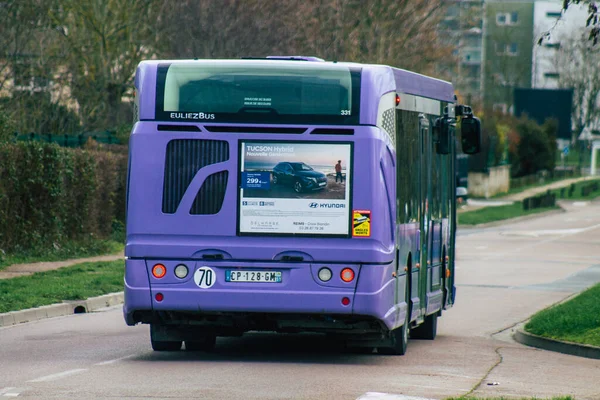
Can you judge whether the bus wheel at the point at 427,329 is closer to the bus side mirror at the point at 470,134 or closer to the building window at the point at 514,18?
the bus side mirror at the point at 470,134

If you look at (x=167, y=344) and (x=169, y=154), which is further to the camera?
(x=167, y=344)

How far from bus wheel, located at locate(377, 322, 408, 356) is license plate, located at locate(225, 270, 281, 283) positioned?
66.6 inches

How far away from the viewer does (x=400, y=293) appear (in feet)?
43.5

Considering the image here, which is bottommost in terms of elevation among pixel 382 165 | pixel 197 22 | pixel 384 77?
pixel 382 165

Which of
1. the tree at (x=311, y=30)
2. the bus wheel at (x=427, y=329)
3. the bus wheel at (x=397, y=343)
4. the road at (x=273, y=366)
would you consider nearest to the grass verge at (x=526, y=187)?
the tree at (x=311, y=30)

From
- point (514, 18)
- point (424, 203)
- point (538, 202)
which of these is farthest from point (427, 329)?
point (514, 18)

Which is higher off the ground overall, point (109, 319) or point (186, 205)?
point (186, 205)

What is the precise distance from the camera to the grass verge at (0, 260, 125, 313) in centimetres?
1889

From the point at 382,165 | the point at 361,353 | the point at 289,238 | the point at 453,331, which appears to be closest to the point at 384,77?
the point at 382,165

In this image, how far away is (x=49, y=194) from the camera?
27484 mm

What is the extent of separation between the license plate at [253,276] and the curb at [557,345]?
4.30 metres

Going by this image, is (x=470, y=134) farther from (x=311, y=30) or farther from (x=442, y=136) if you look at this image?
(x=311, y=30)

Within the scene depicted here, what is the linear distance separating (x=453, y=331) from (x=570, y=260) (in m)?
18.6

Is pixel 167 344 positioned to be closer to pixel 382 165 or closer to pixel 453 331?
pixel 382 165
